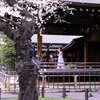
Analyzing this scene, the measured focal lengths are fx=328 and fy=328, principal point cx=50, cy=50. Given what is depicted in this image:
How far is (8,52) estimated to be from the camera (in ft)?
90.1

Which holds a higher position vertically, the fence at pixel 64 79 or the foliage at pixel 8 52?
the foliage at pixel 8 52

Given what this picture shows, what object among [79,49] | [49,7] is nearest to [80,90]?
[49,7]

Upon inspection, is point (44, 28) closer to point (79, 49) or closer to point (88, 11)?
point (88, 11)

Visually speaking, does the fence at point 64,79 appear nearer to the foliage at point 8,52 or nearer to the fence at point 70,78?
the fence at point 70,78

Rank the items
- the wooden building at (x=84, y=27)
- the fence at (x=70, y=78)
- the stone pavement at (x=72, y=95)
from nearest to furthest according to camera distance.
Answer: the stone pavement at (x=72, y=95) < the fence at (x=70, y=78) < the wooden building at (x=84, y=27)

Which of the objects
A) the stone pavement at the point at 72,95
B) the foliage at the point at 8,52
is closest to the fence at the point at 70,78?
the stone pavement at the point at 72,95

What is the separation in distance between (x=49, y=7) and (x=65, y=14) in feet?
8.35

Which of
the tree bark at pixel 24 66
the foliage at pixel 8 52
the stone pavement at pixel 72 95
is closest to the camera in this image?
the tree bark at pixel 24 66

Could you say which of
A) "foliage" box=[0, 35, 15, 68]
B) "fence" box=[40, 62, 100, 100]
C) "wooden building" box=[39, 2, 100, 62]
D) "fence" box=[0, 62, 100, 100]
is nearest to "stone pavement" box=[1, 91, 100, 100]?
"fence" box=[0, 62, 100, 100]

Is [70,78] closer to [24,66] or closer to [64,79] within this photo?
[64,79]

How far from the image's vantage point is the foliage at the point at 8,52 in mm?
27117

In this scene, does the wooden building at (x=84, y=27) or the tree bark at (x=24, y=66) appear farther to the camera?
the wooden building at (x=84, y=27)

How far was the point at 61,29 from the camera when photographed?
2216cm

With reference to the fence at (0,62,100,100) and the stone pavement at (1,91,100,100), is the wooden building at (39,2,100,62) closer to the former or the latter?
the fence at (0,62,100,100)
